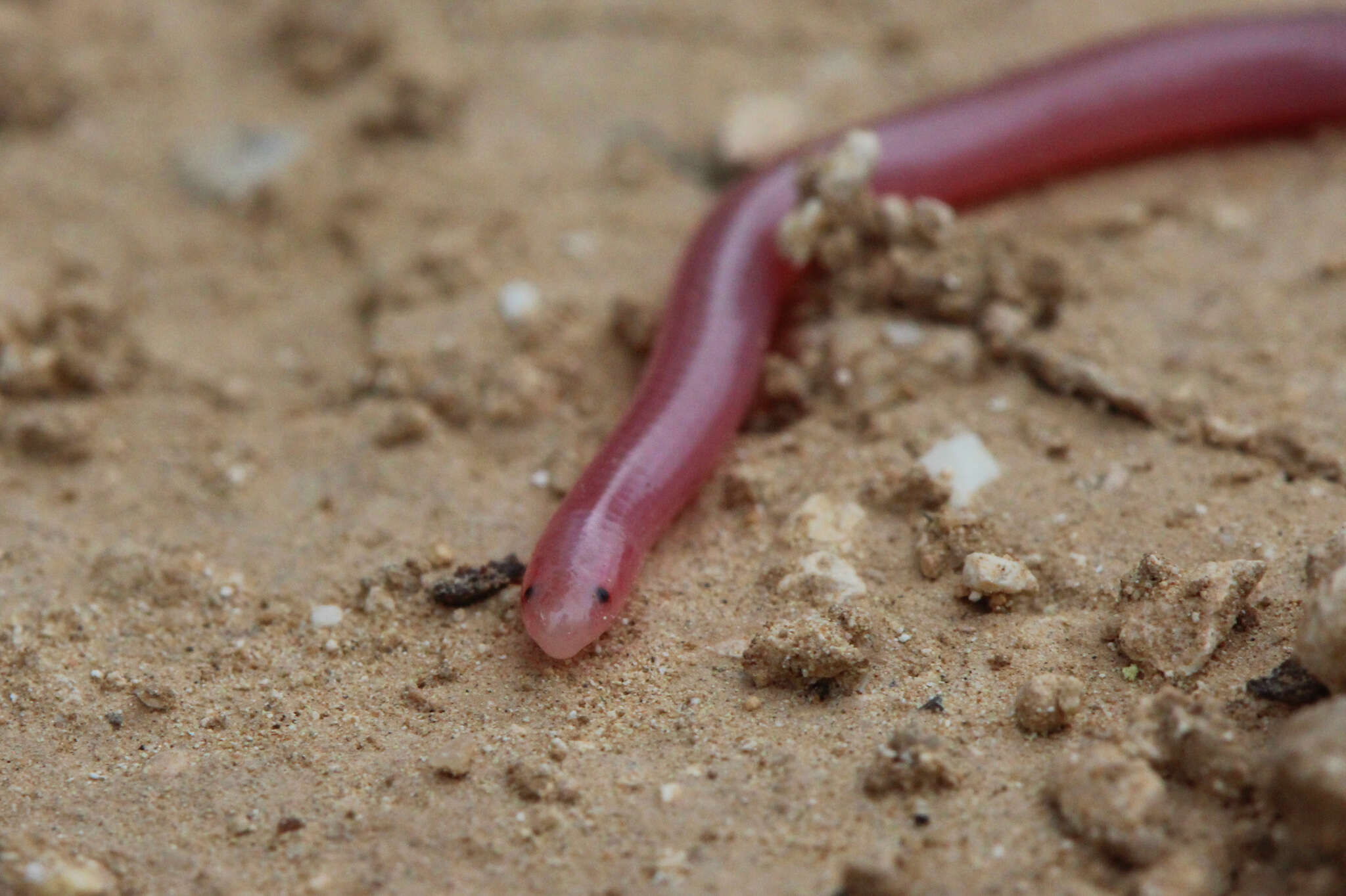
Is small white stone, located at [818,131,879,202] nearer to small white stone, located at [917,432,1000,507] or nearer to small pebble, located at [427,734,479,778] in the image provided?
small white stone, located at [917,432,1000,507]

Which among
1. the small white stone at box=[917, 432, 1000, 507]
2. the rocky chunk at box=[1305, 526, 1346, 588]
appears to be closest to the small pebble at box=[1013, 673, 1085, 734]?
the rocky chunk at box=[1305, 526, 1346, 588]

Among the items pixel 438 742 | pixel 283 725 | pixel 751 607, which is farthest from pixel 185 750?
pixel 751 607

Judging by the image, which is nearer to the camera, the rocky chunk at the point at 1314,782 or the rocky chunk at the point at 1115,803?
the rocky chunk at the point at 1314,782

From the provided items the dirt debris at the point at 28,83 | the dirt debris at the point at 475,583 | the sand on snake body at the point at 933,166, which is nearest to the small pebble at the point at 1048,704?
the sand on snake body at the point at 933,166

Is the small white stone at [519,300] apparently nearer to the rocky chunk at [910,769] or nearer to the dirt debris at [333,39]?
the dirt debris at [333,39]

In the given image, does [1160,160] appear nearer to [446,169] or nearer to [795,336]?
[795,336]

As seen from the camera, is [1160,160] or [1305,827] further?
[1160,160]
